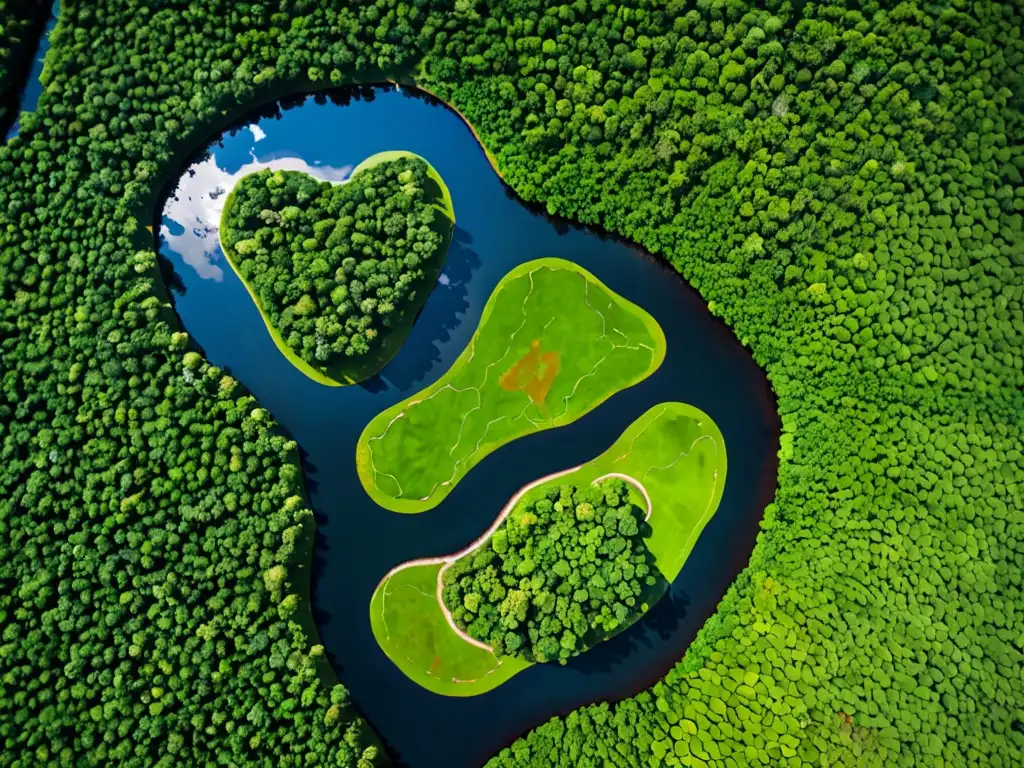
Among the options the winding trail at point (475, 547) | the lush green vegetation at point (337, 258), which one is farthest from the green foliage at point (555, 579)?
the lush green vegetation at point (337, 258)

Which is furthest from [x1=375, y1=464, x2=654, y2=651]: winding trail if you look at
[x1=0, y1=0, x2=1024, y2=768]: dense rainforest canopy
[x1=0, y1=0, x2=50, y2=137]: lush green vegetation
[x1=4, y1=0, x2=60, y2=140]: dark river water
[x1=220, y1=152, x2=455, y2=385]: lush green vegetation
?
[x1=0, y1=0, x2=50, y2=137]: lush green vegetation

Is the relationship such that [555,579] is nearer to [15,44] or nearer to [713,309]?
[713,309]

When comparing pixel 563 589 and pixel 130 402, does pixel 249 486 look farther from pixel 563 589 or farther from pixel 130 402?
pixel 563 589

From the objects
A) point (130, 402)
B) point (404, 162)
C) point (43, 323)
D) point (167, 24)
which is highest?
point (167, 24)

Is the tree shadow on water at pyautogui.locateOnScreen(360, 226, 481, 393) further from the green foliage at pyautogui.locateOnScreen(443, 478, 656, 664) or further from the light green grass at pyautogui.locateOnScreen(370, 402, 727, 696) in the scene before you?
the green foliage at pyautogui.locateOnScreen(443, 478, 656, 664)

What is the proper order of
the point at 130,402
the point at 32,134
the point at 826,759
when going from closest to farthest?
the point at 826,759
the point at 130,402
the point at 32,134

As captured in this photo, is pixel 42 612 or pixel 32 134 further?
pixel 32 134

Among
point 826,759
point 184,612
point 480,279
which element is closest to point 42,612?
point 184,612
